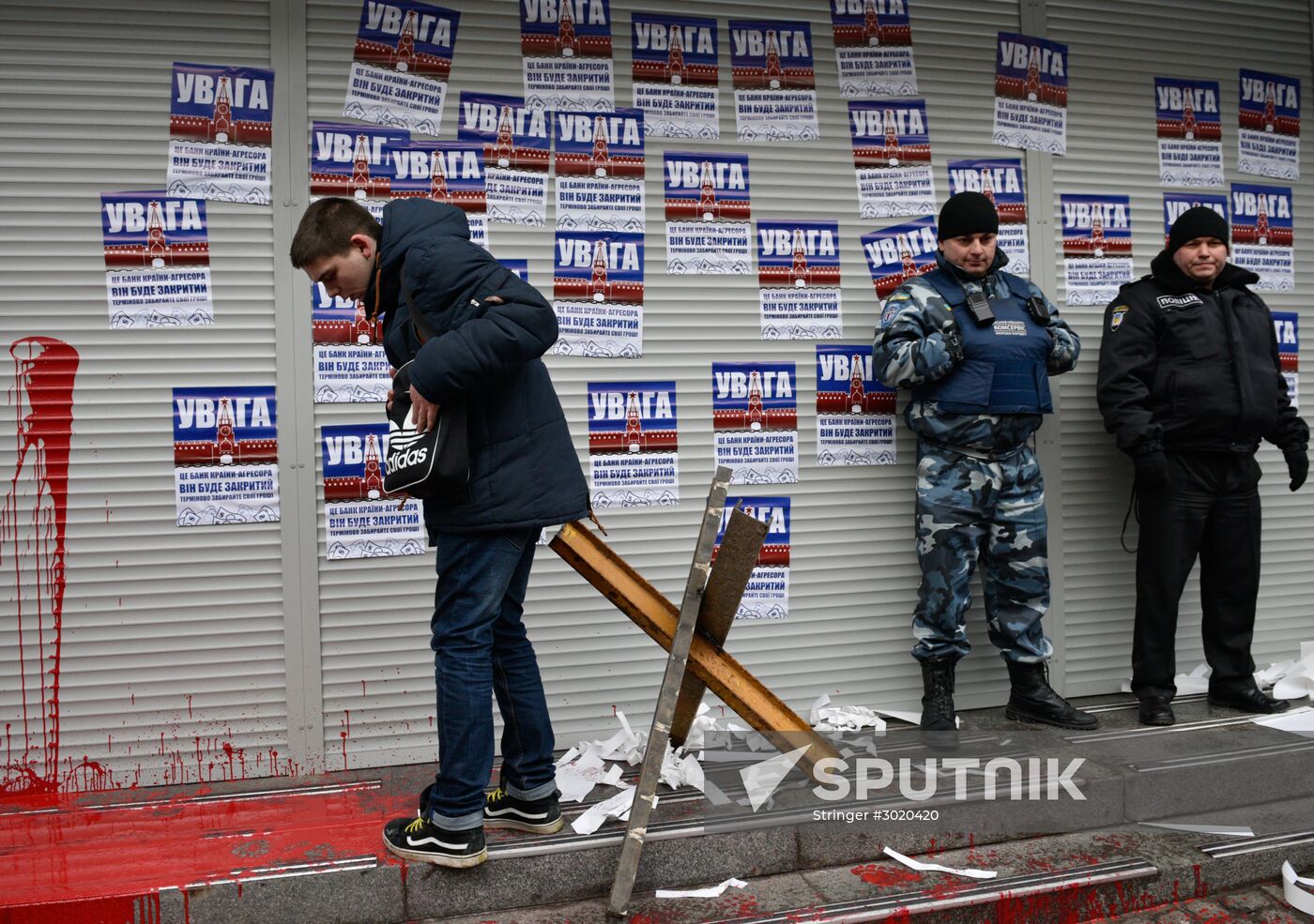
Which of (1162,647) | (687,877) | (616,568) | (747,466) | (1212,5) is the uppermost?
(1212,5)

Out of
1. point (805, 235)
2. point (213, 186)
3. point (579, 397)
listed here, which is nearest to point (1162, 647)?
point (805, 235)

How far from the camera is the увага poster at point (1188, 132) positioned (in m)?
5.48

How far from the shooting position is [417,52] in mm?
4516

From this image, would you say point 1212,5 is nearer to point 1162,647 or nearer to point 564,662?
point 1162,647

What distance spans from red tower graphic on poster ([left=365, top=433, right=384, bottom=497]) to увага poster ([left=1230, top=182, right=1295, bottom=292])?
454cm

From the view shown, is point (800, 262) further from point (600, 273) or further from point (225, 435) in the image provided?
point (225, 435)

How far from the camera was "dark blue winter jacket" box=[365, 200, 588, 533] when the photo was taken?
10.00 ft

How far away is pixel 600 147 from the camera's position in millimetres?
4703

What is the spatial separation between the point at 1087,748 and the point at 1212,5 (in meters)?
4.00

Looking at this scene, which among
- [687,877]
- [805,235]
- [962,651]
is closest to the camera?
[687,877]

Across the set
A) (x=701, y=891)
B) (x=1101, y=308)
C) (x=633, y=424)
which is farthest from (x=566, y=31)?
(x=701, y=891)

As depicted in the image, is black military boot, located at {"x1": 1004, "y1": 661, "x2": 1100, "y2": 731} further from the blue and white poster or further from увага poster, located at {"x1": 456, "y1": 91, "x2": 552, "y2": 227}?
увага poster, located at {"x1": 456, "y1": 91, "x2": 552, "y2": 227}

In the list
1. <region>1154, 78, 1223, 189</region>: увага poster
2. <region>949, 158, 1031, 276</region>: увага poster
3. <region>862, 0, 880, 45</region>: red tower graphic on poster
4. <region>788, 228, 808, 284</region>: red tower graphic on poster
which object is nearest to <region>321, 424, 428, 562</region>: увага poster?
<region>788, 228, 808, 284</region>: red tower graphic on poster

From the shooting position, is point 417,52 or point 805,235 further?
point 805,235
